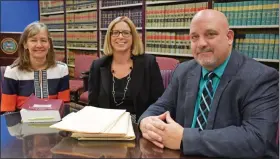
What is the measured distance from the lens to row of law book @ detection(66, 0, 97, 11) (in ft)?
15.5

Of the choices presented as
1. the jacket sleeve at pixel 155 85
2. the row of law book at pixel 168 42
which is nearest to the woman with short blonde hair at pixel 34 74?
the jacket sleeve at pixel 155 85

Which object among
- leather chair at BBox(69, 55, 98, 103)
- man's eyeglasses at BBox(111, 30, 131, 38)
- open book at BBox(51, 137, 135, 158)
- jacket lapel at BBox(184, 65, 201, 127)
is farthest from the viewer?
leather chair at BBox(69, 55, 98, 103)

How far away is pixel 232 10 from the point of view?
2910mm

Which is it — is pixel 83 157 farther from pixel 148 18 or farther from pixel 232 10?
pixel 148 18

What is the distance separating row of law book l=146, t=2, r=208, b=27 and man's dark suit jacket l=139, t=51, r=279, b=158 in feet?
6.62

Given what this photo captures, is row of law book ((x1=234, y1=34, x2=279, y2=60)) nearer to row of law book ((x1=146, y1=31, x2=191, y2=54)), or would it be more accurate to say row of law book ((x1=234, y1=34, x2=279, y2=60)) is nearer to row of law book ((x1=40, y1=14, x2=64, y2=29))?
row of law book ((x1=146, y1=31, x2=191, y2=54))

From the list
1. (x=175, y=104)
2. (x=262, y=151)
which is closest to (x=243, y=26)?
(x=175, y=104)

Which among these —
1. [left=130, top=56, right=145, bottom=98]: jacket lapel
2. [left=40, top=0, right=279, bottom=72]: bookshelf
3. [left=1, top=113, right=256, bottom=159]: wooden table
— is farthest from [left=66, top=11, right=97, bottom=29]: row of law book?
[left=1, top=113, right=256, bottom=159]: wooden table

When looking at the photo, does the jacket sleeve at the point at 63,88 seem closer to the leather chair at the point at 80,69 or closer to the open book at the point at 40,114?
the open book at the point at 40,114

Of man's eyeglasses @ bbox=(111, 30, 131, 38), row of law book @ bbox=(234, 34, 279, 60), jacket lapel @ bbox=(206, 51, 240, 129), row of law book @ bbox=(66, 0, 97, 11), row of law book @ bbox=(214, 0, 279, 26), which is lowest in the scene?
jacket lapel @ bbox=(206, 51, 240, 129)

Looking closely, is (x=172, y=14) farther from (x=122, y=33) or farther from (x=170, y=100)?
(x=170, y=100)

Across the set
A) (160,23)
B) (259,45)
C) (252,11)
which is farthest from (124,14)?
(259,45)

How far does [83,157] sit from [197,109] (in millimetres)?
568

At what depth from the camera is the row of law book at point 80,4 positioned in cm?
473
